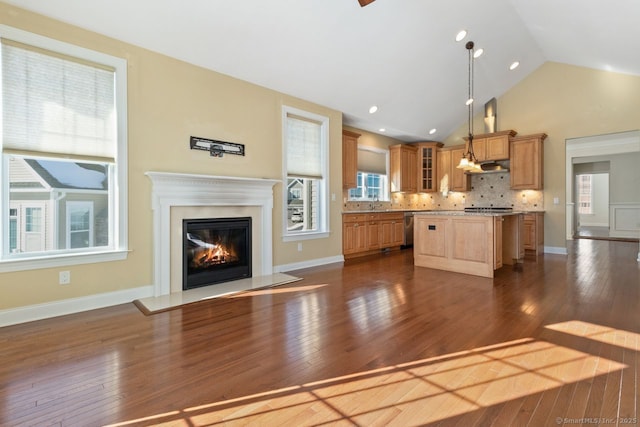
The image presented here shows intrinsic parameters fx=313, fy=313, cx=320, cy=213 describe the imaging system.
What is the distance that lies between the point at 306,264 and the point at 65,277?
3339 mm

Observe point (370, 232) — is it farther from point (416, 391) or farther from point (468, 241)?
point (416, 391)

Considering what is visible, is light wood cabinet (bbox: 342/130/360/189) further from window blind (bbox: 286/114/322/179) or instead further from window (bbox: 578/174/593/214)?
window (bbox: 578/174/593/214)

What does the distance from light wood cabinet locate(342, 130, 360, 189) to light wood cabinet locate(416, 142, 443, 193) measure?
2461mm

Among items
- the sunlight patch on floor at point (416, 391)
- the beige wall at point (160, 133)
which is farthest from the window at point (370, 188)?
the sunlight patch on floor at point (416, 391)

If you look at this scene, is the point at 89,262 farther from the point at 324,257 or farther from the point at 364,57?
the point at 364,57

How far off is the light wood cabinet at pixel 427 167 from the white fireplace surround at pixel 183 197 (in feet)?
16.3

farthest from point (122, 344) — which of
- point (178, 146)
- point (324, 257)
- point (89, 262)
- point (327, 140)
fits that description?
point (327, 140)

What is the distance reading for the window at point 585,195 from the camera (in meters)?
12.8

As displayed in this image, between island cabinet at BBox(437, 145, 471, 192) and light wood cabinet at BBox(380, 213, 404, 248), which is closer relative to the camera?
light wood cabinet at BBox(380, 213, 404, 248)

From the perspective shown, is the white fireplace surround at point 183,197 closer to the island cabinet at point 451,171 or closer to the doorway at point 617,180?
the island cabinet at point 451,171

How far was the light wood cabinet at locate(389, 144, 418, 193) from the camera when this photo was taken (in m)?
7.92

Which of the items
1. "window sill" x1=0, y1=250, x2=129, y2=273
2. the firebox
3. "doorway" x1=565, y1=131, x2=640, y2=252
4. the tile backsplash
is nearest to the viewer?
"window sill" x1=0, y1=250, x2=129, y2=273

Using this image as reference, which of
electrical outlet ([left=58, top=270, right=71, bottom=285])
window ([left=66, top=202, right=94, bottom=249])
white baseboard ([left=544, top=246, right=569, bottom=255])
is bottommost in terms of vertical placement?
white baseboard ([left=544, top=246, right=569, bottom=255])

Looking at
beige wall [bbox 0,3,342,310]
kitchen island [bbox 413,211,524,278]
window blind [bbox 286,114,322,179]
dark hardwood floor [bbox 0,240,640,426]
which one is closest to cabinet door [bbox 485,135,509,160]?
kitchen island [bbox 413,211,524,278]
